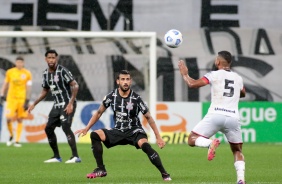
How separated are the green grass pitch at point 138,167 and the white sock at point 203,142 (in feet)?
3.14

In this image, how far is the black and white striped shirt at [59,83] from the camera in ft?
50.0

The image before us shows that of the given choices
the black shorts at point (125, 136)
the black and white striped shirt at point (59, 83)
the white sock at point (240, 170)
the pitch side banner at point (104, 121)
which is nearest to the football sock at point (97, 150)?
the black shorts at point (125, 136)

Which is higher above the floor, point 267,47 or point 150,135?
point 267,47

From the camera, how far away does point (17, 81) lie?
71.0 feet

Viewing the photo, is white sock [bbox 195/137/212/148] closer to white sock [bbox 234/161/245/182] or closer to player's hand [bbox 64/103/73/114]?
white sock [bbox 234/161/245/182]

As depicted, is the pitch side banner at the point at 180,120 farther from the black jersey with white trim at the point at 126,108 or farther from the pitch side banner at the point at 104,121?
the black jersey with white trim at the point at 126,108

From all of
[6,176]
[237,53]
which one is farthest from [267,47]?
[6,176]

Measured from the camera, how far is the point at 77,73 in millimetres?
26500

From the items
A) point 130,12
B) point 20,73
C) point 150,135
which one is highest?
point 130,12

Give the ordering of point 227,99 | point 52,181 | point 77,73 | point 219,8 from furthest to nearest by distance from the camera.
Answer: point 219,8 → point 77,73 → point 52,181 → point 227,99

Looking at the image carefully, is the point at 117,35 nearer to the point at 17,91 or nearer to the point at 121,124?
the point at 17,91

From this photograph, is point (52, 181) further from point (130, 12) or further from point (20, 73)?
point (130, 12)

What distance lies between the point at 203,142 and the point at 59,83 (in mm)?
5482

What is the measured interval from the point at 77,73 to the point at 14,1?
359 cm
